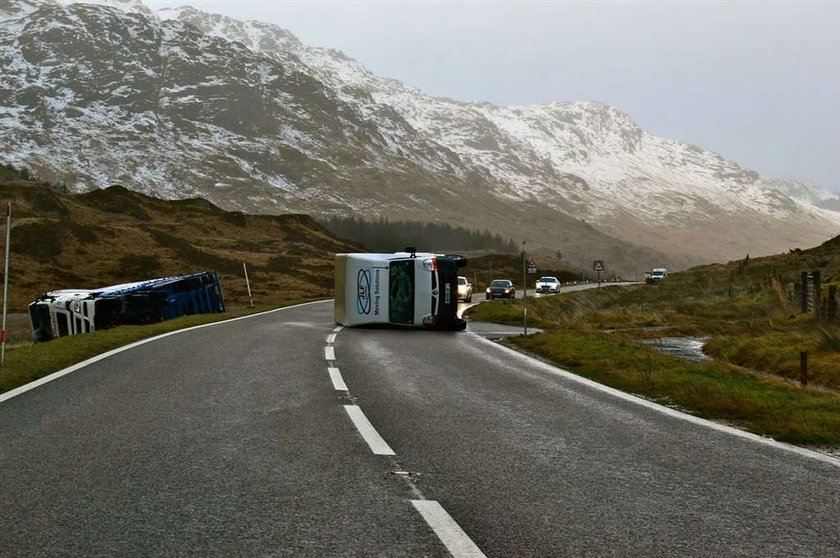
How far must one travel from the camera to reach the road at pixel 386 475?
4.81 m

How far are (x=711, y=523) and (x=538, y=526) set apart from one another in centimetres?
115

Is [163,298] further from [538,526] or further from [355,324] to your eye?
[538,526]

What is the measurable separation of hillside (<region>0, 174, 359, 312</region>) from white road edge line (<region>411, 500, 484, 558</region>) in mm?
61056

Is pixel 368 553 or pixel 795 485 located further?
pixel 795 485

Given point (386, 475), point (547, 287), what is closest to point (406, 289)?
point (386, 475)

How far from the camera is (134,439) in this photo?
24.8 ft

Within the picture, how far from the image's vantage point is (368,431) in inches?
321

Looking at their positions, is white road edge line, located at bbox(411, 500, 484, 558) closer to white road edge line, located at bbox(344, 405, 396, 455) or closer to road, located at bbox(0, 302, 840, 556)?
road, located at bbox(0, 302, 840, 556)

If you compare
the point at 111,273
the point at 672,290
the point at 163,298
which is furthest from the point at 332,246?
the point at 163,298

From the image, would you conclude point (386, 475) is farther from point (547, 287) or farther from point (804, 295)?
point (547, 287)

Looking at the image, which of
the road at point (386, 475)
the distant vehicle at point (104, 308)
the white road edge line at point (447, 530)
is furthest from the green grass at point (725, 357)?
the distant vehicle at point (104, 308)

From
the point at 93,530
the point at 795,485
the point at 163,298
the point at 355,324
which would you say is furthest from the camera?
the point at 163,298

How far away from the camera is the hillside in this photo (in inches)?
2953

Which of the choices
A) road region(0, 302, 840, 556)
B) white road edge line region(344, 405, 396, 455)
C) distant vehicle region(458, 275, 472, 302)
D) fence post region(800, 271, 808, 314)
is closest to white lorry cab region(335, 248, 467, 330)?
road region(0, 302, 840, 556)
